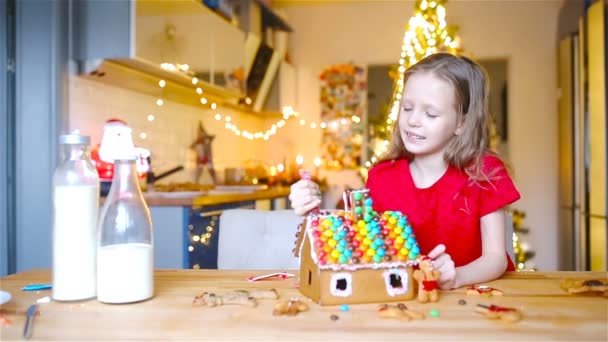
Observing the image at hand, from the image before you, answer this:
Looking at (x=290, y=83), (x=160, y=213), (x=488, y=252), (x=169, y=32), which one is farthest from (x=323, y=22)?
(x=488, y=252)

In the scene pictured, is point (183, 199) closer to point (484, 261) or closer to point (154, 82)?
point (154, 82)

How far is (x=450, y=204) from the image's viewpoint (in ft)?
4.10

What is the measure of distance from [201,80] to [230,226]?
6.44ft

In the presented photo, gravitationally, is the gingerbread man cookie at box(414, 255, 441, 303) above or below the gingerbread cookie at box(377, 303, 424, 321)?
above

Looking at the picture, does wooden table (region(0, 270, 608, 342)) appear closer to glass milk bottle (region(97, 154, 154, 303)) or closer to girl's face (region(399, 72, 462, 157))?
glass milk bottle (region(97, 154, 154, 303))

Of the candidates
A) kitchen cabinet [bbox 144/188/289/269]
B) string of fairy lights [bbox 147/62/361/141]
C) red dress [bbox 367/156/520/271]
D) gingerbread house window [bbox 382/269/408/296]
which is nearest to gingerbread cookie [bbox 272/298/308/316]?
gingerbread house window [bbox 382/269/408/296]

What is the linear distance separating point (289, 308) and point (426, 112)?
1.76 ft

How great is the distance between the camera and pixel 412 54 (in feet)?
9.22

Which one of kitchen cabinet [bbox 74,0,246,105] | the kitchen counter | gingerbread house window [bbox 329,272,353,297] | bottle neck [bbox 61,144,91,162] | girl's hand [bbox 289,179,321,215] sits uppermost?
kitchen cabinet [bbox 74,0,246,105]

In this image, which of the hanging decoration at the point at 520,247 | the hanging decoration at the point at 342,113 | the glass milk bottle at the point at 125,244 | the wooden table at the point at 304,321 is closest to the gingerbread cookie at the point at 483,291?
the wooden table at the point at 304,321

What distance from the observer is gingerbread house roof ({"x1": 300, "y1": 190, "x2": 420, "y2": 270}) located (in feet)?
2.75

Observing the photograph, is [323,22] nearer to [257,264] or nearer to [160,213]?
[160,213]

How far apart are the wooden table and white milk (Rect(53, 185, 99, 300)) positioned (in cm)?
2

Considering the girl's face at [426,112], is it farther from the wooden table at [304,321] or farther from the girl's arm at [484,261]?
the wooden table at [304,321]
